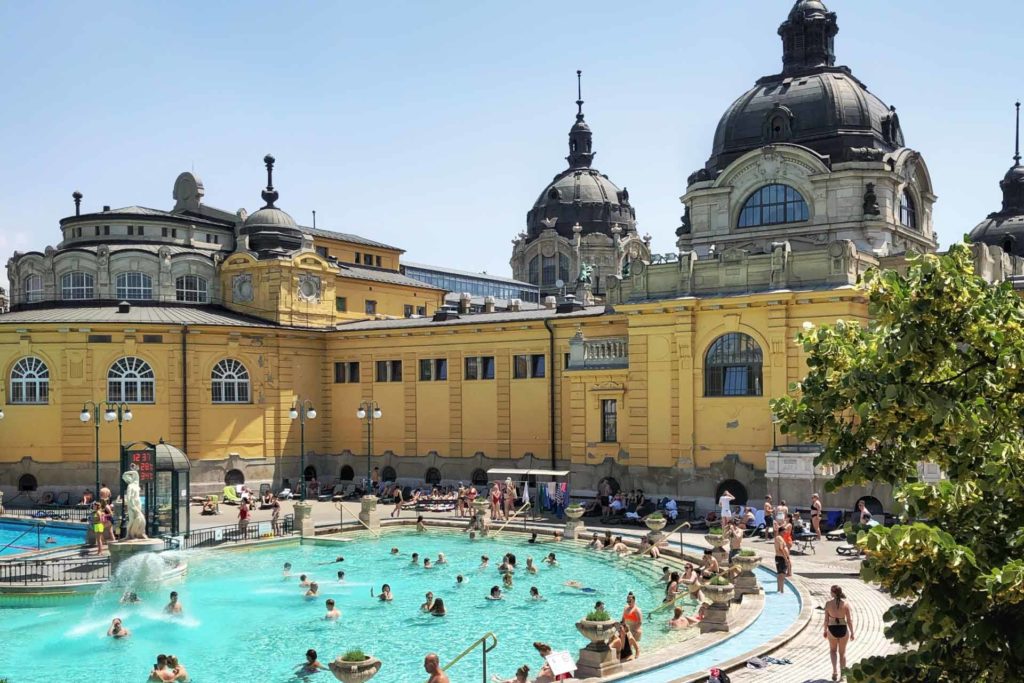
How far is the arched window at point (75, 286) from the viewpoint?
49.3m

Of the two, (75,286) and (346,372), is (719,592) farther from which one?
(75,286)

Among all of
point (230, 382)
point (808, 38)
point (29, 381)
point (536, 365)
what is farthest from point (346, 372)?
point (808, 38)

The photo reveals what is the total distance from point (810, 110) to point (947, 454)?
3669 centimetres

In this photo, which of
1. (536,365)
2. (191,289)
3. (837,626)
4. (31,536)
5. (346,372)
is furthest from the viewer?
(346,372)

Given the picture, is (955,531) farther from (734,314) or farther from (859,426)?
(734,314)

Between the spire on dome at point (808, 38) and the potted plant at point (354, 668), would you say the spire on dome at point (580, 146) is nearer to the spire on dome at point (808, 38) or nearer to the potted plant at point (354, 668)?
the spire on dome at point (808, 38)

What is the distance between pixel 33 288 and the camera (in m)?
Answer: 50.3

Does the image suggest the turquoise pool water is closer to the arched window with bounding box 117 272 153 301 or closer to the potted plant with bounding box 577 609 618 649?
the arched window with bounding box 117 272 153 301

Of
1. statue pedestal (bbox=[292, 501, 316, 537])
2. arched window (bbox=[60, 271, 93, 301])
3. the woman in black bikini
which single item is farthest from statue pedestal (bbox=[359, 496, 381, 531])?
the woman in black bikini

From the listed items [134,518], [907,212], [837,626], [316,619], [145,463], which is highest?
[907,212]

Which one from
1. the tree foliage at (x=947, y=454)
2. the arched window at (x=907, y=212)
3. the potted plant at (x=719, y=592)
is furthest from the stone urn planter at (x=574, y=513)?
the tree foliage at (x=947, y=454)

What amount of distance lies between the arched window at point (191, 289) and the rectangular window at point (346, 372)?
766 cm

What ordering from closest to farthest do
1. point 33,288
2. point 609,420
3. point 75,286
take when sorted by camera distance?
point 609,420 < point 75,286 < point 33,288

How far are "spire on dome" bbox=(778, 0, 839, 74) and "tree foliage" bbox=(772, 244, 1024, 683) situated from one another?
39.5 m
